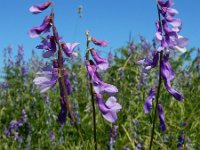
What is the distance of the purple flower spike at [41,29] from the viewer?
2.14 metres

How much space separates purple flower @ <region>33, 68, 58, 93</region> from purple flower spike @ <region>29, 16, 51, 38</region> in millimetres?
170

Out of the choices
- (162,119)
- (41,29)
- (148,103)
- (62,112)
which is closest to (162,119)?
(162,119)

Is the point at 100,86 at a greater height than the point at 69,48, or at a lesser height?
lesser

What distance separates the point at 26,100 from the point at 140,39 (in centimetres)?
245

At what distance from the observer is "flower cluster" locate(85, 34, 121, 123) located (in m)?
2.11

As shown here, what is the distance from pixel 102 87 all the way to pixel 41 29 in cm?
36

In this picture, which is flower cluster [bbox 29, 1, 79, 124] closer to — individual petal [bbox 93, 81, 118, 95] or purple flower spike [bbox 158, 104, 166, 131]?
individual petal [bbox 93, 81, 118, 95]

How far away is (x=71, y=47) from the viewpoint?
7.05ft

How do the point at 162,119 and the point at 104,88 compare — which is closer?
the point at 104,88

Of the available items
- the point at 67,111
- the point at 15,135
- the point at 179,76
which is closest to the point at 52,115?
the point at 15,135

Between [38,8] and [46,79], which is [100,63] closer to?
[46,79]

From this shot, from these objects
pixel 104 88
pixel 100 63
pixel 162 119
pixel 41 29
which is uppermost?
pixel 41 29

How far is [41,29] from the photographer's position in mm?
2148

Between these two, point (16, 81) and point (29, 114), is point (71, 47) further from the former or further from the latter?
point (16, 81)
